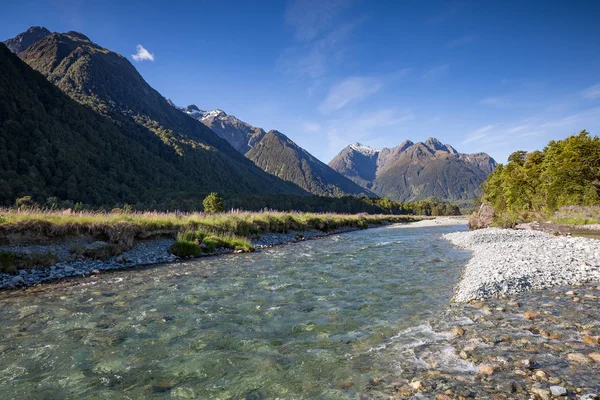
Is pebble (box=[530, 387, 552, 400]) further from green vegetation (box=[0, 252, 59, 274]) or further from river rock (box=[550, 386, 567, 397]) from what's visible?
green vegetation (box=[0, 252, 59, 274])

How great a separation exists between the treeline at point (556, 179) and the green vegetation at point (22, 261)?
51.3m

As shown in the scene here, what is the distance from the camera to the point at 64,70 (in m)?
197

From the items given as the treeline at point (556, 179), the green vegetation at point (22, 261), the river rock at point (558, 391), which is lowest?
the river rock at point (558, 391)

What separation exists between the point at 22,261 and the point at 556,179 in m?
54.0

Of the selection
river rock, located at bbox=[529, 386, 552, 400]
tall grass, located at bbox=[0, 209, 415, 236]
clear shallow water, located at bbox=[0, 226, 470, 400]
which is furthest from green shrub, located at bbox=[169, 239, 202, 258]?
river rock, located at bbox=[529, 386, 552, 400]

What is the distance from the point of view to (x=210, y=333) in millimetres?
6941

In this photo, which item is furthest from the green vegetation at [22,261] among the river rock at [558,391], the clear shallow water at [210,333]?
the river rock at [558,391]

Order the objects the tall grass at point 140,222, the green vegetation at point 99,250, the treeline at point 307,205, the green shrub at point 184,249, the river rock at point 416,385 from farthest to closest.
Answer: the treeline at point 307,205
the green shrub at point 184,249
the green vegetation at point 99,250
the tall grass at point 140,222
the river rock at point 416,385

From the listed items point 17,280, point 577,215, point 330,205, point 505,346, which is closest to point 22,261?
point 17,280

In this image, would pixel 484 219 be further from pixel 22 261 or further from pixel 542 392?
pixel 22 261

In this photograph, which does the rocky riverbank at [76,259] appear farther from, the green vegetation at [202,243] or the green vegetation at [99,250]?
the green vegetation at [202,243]

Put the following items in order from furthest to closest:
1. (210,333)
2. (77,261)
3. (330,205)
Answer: (330,205) < (77,261) < (210,333)

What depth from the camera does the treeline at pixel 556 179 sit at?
38.6 m

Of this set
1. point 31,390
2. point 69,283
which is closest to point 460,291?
point 31,390
